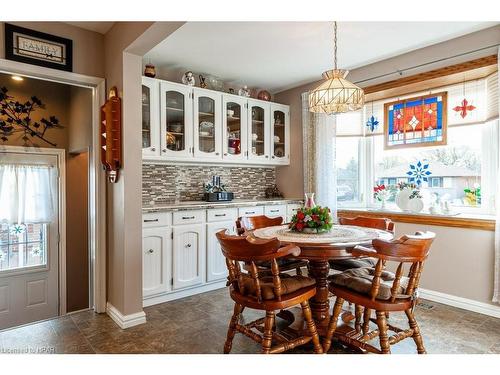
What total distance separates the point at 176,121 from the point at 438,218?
9.53 feet

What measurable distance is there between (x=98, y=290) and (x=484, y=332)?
10.5 ft

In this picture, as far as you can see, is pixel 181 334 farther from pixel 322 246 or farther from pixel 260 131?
pixel 260 131

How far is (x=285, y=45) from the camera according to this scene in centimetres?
320

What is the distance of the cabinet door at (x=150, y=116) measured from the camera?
3383 millimetres

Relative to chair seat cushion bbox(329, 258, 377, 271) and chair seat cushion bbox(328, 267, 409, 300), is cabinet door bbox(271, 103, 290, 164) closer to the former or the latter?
chair seat cushion bbox(329, 258, 377, 271)

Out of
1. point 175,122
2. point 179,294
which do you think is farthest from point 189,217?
point 175,122

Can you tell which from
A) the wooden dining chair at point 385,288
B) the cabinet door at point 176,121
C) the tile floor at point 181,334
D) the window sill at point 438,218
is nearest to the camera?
the wooden dining chair at point 385,288

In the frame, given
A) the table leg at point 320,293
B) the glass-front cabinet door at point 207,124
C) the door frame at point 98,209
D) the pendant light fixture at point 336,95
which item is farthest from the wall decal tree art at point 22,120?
the table leg at point 320,293

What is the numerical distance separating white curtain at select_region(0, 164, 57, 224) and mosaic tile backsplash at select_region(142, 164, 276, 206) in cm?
144

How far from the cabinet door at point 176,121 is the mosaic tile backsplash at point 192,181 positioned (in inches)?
14.0

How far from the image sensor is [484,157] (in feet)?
10.4

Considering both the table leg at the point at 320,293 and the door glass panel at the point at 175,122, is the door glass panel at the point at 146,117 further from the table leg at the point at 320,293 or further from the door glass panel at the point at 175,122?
the table leg at the point at 320,293
